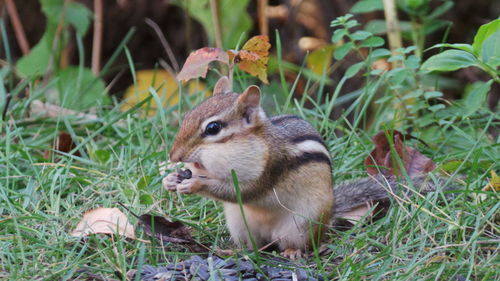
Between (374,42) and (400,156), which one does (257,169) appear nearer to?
(400,156)

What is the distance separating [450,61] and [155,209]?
1.27 m

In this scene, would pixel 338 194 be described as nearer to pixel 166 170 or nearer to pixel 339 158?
pixel 339 158

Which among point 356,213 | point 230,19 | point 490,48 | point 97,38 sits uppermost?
point 490,48

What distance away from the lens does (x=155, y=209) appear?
3.17m

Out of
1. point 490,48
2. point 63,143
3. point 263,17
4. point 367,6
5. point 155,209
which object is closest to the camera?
point 490,48

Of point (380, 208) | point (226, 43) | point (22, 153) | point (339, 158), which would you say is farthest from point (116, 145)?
point (226, 43)

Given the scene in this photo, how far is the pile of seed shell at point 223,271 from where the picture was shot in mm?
2527

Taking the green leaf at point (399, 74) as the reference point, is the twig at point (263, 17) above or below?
below

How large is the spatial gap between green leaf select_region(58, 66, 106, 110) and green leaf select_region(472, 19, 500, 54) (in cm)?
201

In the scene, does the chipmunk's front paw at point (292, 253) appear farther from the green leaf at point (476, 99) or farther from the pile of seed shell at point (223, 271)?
the green leaf at point (476, 99)

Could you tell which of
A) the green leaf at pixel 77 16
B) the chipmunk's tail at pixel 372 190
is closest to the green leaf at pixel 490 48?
the chipmunk's tail at pixel 372 190

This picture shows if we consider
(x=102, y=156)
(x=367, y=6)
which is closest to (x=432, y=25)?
(x=367, y=6)

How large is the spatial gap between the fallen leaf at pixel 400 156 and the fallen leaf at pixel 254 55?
0.60 meters

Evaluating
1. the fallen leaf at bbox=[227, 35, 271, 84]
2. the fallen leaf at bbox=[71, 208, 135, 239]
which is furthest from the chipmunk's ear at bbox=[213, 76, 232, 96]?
the fallen leaf at bbox=[71, 208, 135, 239]
